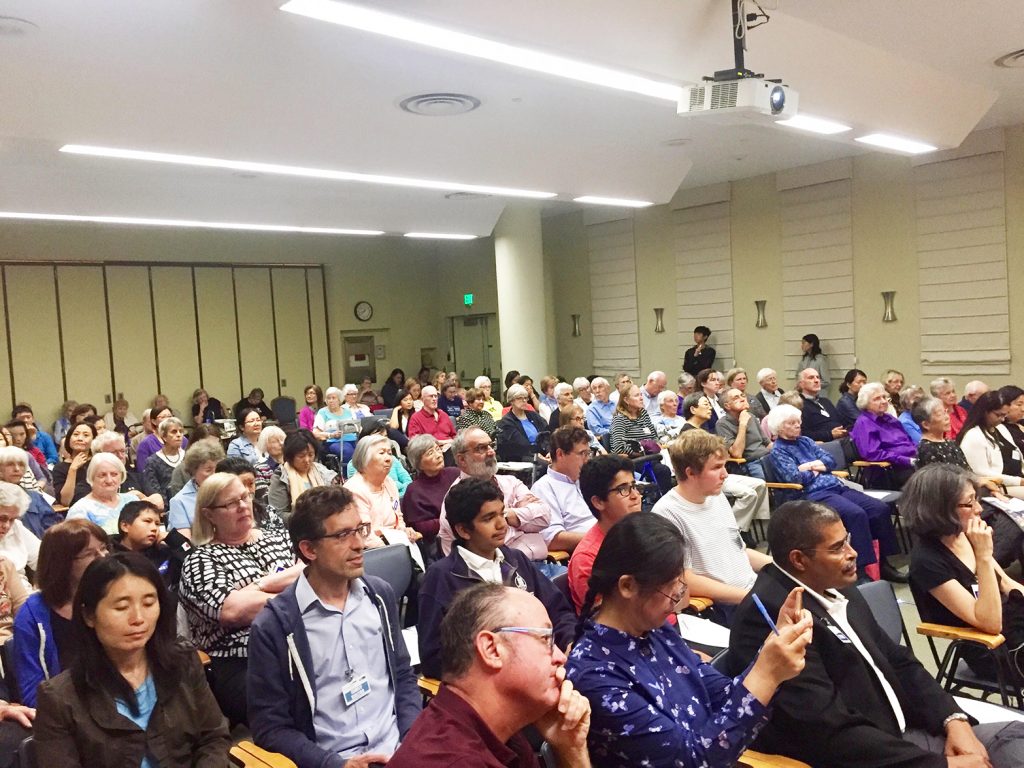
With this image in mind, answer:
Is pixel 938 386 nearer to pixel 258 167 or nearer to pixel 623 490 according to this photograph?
pixel 623 490

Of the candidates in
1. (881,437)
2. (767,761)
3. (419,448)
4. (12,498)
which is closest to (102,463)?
(12,498)

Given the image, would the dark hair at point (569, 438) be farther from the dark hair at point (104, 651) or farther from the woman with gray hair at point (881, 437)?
the woman with gray hair at point (881, 437)

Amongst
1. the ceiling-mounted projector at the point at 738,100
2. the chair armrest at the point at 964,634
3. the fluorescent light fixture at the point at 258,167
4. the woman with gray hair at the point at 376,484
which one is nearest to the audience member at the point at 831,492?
the ceiling-mounted projector at the point at 738,100

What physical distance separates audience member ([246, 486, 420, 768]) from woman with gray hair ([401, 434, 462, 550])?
6.83 ft

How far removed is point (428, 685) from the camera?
2.62 meters

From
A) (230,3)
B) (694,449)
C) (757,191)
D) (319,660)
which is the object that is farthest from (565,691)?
(757,191)

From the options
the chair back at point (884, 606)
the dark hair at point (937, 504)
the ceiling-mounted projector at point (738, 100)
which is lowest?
the chair back at point (884, 606)

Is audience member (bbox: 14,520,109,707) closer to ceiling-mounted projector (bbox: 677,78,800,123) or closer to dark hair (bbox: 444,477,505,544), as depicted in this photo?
dark hair (bbox: 444,477,505,544)

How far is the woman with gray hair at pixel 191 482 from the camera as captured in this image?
418 centimetres

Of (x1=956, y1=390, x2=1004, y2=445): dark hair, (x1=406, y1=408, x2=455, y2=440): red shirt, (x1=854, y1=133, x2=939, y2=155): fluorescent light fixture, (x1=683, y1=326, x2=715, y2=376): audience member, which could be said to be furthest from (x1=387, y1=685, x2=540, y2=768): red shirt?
(x1=683, y1=326, x2=715, y2=376): audience member

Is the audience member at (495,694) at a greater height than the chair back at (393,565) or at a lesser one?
greater

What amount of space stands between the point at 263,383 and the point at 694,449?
37.7 ft

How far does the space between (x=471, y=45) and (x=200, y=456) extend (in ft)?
9.20

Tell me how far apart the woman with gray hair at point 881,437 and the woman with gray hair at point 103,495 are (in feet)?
17.2
